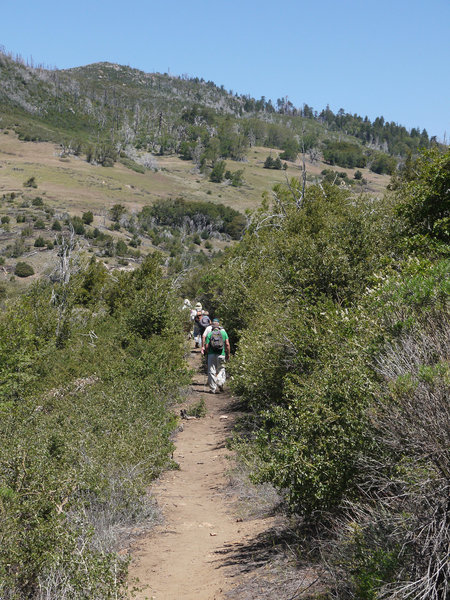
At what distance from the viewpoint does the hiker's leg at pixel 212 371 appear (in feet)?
44.7

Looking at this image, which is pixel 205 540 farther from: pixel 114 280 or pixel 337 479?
pixel 114 280

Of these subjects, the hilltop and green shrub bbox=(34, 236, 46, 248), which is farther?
the hilltop

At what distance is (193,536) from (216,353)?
7335mm

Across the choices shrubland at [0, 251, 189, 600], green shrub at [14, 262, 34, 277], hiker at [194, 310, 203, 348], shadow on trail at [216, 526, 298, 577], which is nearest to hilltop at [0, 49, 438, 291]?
green shrub at [14, 262, 34, 277]

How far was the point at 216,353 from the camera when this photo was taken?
1351 cm

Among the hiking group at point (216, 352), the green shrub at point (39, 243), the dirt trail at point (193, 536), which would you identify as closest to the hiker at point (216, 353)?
the hiking group at point (216, 352)

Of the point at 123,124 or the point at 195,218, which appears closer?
the point at 195,218

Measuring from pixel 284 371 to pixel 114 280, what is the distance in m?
20.5

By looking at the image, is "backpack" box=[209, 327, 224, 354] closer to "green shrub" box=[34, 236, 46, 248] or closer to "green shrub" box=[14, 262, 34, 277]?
"green shrub" box=[14, 262, 34, 277]

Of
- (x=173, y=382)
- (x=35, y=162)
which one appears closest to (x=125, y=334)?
(x=173, y=382)

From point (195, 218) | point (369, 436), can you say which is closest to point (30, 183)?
point (195, 218)

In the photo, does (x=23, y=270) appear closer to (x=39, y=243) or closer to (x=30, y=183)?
(x=39, y=243)

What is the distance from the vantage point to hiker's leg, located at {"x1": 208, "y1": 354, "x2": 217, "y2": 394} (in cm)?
1363

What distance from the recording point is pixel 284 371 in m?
8.30
